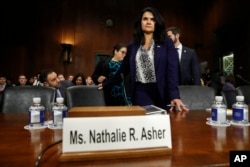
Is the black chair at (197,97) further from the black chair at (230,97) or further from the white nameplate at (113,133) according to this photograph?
the white nameplate at (113,133)

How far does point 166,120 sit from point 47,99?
1204mm

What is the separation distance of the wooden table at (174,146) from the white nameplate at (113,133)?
0.14 feet

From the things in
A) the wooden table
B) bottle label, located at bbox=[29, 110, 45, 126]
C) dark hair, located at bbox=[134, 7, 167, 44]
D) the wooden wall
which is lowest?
the wooden table

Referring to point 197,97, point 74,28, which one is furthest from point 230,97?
point 74,28

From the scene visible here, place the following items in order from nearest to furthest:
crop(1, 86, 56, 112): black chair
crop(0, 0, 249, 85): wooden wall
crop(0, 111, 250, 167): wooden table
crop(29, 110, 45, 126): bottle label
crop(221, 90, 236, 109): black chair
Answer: crop(0, 111, 250, 167): wooden table < crop(29, 110, 45, 126): bottle label < crop(1, 86, 56, 112): black chair < crop(221, 90, 236, 109): black chair < crop(0, 0, 249, 85): wooden wall

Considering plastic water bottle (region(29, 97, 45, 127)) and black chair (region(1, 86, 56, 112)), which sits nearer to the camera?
plastic water bottle (region(29, 97, 45, 127))

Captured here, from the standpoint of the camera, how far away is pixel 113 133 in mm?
636

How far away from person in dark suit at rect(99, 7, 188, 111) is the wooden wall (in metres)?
5.67

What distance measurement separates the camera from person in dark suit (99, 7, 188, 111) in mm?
1691

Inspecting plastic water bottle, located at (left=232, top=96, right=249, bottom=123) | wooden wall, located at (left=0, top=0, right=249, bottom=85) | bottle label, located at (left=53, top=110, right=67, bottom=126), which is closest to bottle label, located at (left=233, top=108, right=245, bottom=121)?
plastic water bottle, located at (left=232, top=96, right=249, bottom=123)

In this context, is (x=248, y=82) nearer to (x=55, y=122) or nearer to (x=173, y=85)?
(x=173, y=85)

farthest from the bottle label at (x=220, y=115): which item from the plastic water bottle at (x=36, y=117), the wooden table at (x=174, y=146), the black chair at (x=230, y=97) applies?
the black chair at (x=230, y=97)

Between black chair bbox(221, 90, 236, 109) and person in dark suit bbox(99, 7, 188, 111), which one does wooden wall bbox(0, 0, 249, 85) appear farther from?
person in dark suit bbox(99, 7, 188, 111)

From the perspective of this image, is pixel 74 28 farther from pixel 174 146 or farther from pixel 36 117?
pixel 174 146
